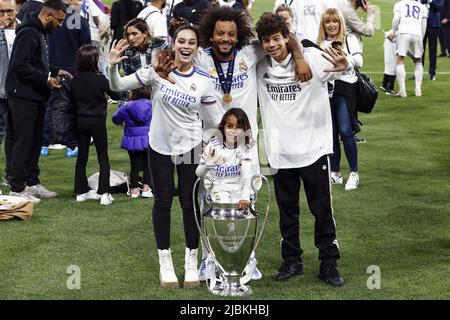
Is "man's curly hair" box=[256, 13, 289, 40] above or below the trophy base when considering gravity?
above

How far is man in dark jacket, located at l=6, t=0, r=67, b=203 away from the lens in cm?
1042

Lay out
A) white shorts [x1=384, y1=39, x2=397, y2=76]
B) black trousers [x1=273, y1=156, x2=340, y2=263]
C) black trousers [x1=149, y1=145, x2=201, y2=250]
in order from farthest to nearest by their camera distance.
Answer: white shorts [x1=384, y1=39, x2=397, y2=76] → black trousers [x1=273, y1=156, x2=340, y2=263] → black trousers [x1=149, y1=145, x2=201, y2=250]

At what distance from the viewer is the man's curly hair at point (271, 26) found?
24.0ft

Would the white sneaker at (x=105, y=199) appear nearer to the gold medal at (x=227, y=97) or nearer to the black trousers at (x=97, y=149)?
the black trousers at (x=97, y=149)

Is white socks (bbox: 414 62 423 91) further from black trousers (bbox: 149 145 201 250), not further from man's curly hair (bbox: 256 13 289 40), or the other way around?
black trousers (bbox: 149 145 201 250)

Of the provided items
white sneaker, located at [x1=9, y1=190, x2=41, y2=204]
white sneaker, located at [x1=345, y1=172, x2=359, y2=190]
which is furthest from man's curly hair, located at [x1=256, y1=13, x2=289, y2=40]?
white sneaker, located at [x1=345, y1=172, x2=359, y2=190]

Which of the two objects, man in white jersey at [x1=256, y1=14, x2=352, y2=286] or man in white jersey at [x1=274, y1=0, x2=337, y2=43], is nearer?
man in white jersey at [x1=256, y1=14, x2=352, y2=286]

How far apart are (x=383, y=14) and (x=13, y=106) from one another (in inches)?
1184

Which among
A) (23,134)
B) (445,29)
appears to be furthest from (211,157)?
(445,29)

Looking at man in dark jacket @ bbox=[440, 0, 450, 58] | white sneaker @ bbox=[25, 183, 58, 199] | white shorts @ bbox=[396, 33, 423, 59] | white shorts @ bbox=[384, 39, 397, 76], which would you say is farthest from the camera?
man in dark jacket @ bbox=[440, 0, 450, 58]

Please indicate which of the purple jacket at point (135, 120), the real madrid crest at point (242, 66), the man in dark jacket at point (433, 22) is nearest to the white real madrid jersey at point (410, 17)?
the man in dark jacket at point (433, 22)

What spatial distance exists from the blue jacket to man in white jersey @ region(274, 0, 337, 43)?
1044 cm

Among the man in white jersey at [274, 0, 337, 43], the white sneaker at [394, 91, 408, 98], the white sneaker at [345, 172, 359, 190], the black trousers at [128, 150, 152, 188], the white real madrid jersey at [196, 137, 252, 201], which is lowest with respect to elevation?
the white sneaker at [345, 172, 359, 190]
